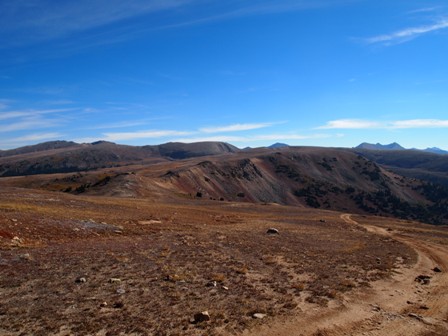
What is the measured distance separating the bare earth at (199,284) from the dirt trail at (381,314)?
0.17 feet

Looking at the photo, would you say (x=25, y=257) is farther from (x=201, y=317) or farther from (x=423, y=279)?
(x=423, y=279)

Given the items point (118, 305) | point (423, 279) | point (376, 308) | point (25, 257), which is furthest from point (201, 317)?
point (423, 279)

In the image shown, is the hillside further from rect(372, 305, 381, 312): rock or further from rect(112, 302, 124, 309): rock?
rect(372, 305, 381, 312): rock

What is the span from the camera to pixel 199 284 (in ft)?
56.4

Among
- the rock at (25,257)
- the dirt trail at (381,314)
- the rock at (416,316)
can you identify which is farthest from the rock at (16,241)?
the rock at (416,316)

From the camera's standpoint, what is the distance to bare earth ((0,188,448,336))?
1271 cm

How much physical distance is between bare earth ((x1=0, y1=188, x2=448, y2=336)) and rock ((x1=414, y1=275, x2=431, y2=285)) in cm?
28

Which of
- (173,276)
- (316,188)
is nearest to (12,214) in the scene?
(173,276)

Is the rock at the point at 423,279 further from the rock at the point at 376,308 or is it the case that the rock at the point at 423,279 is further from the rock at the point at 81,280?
the rock at the point at 81,280

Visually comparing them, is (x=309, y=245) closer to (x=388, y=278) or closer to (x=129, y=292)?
(x=388, y=278)

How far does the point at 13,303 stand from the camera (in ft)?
44.1

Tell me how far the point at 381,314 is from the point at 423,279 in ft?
25.8

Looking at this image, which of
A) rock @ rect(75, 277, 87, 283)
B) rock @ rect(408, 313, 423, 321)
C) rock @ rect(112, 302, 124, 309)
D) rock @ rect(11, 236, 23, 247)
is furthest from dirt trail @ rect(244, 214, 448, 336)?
rock @ rect(11, 236, 23, 247)

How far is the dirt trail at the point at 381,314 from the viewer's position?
13.0 m
